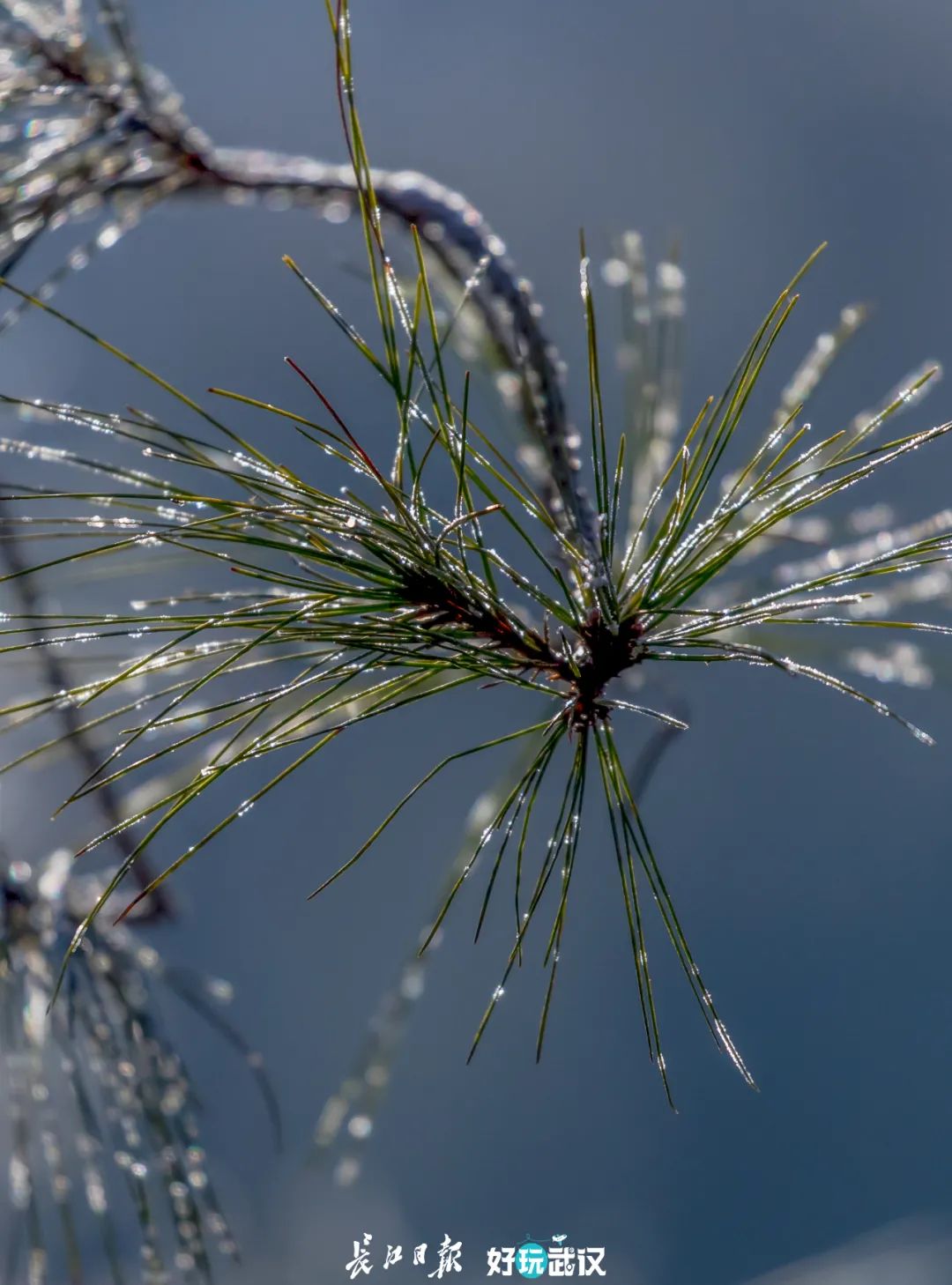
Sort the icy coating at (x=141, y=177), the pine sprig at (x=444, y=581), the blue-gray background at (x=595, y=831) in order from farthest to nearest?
the blue-gray background at (x=595, y=831) → the icy coating at (x=141, y=177) → the pine sprig at (x=444, y=581)

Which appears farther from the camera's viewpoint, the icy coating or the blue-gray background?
the blue-gray background

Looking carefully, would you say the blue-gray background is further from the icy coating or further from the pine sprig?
the pine sprig

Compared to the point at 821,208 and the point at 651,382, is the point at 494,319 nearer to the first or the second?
the point at 651,382

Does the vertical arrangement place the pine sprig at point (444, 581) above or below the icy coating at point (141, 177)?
below

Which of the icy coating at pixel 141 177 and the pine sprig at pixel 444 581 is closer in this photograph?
the pine sprig at pixel 444 581

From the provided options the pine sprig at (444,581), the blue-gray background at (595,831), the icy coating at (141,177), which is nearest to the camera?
the pine sprig at (444,581)

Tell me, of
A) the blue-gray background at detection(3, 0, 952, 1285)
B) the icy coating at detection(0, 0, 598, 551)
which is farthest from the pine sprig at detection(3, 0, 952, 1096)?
the blue-gray background at detection(3, 0, 952, 1285)

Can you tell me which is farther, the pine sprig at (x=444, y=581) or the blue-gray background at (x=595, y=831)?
the blue-gray background at (x=595, y=831)

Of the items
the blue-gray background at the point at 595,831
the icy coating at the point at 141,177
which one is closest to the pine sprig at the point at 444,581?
the icy coating at the point at 141,177

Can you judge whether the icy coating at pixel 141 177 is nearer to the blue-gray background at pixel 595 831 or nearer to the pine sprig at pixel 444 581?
the pine sprig at pixel 444 581

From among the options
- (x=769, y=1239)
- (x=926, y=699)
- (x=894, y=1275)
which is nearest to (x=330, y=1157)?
(x=769, y=1239)
